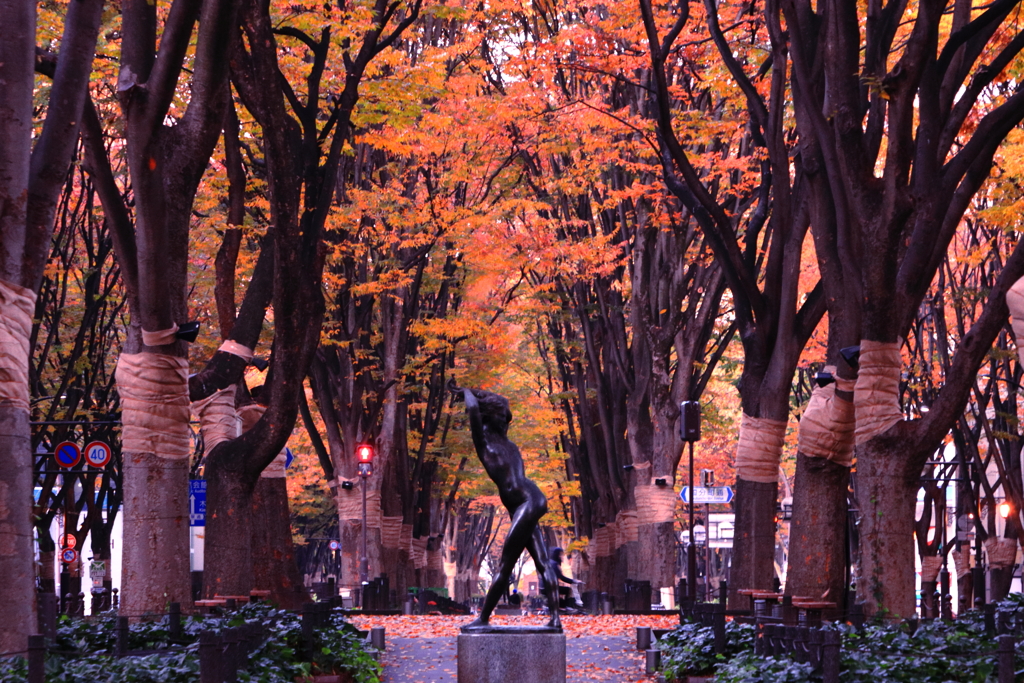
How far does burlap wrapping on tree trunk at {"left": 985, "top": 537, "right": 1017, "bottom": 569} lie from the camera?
26.1 m

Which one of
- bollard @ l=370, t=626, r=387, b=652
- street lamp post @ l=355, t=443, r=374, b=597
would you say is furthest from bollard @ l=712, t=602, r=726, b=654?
street lamp post @ l=355, t=443, r=374, b=597

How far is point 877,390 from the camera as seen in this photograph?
12.0 metres

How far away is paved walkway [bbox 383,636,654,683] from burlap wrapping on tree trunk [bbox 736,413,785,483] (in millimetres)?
2892

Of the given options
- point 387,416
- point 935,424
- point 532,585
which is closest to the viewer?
point 935,424

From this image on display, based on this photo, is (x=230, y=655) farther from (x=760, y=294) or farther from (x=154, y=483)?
(x=760, y=294)

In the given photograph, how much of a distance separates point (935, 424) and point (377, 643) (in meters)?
8.44

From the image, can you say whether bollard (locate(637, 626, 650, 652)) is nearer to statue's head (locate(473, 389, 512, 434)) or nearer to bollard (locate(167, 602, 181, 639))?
statue's head (locate(473, 389, 512, 434))

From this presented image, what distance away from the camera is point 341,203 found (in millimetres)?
22766

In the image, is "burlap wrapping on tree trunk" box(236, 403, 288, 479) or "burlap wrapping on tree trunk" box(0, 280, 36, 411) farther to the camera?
"burlap wrapping on tree trunk" box(236, 403, 288, 479)

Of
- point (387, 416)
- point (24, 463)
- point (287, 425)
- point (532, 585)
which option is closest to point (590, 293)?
point (387, 416)

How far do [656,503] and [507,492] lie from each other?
12.8 m

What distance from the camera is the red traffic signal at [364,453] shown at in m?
26.2

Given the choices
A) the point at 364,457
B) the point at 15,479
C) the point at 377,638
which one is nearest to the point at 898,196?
the point at 15,479

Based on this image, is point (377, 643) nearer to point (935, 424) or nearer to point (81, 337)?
point (935, 424)
